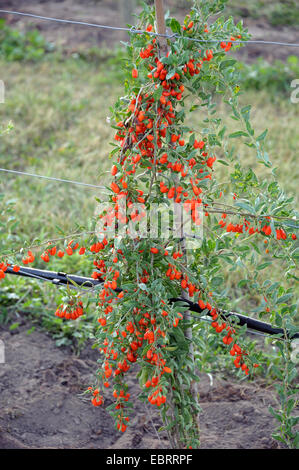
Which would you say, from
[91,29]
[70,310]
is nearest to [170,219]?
[70,310]

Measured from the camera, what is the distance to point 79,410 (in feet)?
7.99

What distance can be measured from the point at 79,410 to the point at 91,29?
5405mm

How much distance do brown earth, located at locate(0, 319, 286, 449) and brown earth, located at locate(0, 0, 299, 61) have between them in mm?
4439

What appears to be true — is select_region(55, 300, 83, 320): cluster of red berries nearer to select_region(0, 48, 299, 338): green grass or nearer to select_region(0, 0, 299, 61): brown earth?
select_region(0, 48, 299, 338): green grass

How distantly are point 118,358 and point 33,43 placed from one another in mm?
5260

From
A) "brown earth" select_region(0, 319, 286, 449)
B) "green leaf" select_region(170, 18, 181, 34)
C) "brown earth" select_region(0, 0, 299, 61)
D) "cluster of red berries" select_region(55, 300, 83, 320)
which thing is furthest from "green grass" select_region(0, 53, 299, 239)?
"green leaf" select_region(170, 18, 181, 34)

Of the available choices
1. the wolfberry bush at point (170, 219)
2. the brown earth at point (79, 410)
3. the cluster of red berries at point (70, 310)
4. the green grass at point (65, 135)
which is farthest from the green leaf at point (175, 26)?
the green grass at point (65, 135)

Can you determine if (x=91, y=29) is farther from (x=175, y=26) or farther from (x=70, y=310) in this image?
(x=70, y=310)

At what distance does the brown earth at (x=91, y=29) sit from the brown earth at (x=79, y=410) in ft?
14.6

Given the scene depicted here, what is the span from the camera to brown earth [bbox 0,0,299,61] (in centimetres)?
638

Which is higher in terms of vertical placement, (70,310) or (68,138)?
(68,138)

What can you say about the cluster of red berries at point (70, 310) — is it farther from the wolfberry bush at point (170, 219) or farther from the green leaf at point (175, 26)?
the green leaf at point (175, 26)
